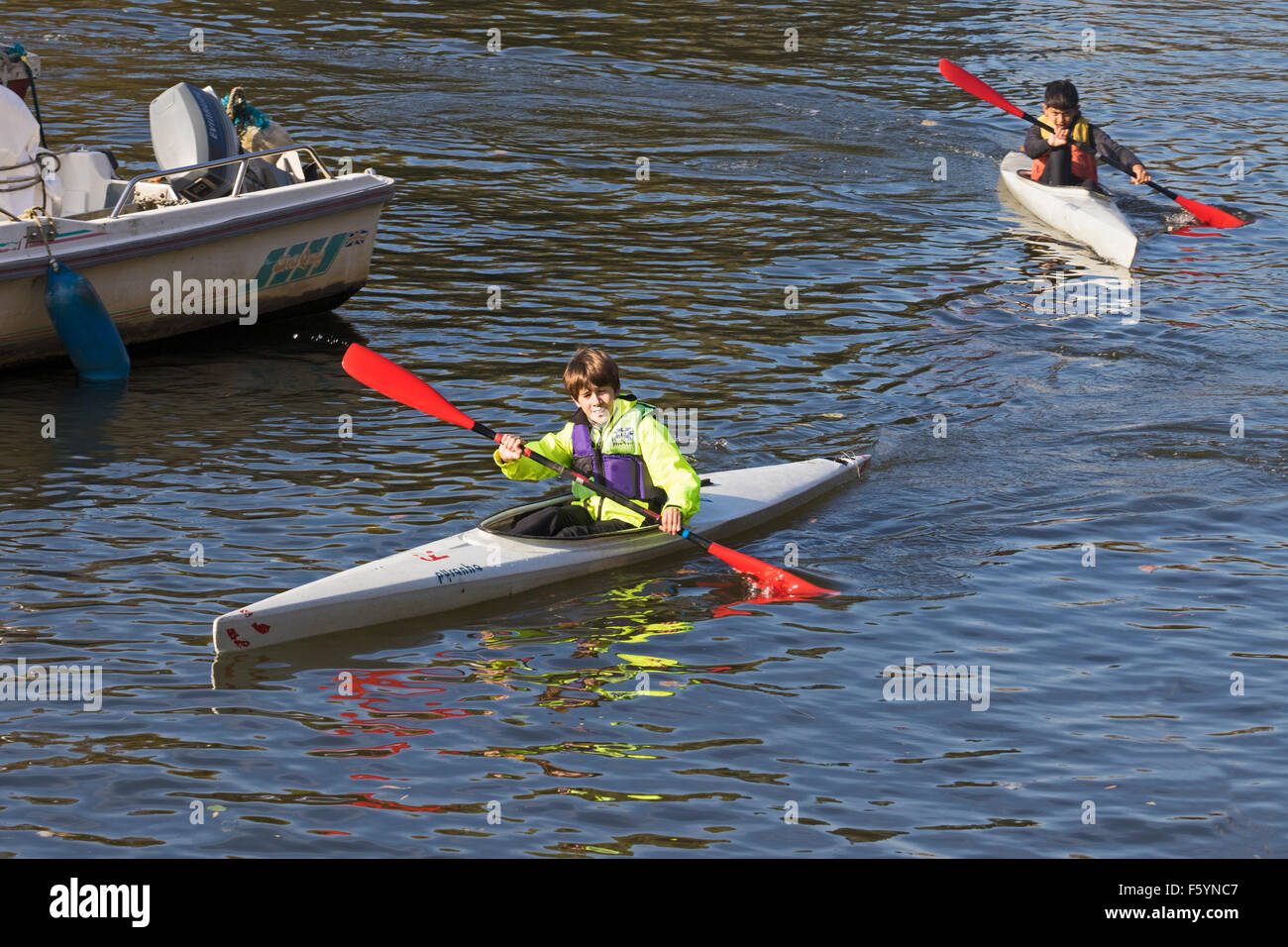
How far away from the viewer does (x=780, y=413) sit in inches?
429

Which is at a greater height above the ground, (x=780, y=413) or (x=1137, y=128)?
(x=1137, y=128)

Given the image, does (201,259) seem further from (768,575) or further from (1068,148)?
(1068,148)

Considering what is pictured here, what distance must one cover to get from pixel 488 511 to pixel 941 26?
63.5ft

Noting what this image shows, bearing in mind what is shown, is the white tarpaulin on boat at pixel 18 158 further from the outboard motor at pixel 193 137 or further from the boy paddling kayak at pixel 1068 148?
the boy paddling kayak at pixel 1068 148

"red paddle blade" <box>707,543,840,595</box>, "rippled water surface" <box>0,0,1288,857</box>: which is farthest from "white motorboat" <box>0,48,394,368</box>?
"red paddle blade" <box>707,543,840,595</box>

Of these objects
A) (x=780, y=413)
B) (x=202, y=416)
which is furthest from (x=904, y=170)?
(x=202, y=416)

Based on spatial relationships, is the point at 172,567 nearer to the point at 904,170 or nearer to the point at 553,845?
the point at 553,845

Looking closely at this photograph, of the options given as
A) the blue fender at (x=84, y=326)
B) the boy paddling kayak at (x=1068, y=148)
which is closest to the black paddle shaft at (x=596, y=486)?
the blue fender at (x=84, y=326)

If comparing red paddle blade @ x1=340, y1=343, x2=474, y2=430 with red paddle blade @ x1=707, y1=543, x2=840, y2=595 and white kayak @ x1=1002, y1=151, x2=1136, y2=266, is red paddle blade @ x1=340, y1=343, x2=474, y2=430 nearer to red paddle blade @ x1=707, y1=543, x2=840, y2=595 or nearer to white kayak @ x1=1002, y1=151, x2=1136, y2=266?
red paddle blade @ x1=707, y1=543, x2=840, y2=595

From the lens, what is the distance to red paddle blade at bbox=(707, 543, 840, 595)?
26.9 ft

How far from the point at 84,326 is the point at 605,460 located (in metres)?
4.18

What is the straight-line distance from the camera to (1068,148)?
15.8m

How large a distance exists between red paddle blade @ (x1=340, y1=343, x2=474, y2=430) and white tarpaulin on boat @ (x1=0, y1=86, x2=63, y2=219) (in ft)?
10.8

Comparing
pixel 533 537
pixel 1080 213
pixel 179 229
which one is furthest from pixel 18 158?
pixel 1080 213
